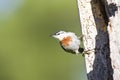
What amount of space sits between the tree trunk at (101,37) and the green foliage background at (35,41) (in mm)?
12634

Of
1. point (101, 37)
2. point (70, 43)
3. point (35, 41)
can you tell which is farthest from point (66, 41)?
point (35, 41)

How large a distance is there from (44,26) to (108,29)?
13931mm

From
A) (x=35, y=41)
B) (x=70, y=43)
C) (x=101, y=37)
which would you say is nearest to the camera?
(x=101, y=37)

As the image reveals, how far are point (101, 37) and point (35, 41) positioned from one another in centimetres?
1357

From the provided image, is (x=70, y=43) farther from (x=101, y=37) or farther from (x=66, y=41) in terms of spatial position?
(x=101, y=37)

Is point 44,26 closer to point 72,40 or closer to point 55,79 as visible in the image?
point 55,79

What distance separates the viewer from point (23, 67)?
66.3 feet

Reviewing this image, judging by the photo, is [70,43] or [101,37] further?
[70,43]

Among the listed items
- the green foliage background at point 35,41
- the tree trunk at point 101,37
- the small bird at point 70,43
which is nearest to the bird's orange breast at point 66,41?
the small bird at point 70,43

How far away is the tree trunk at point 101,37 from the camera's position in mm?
6102

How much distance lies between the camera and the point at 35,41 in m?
20.2

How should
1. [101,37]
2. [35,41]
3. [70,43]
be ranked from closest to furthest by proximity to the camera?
[101,37] < [70,43] < [35,41]

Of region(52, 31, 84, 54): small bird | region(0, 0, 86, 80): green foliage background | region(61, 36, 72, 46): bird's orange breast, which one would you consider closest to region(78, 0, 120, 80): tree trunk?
region(52, 31, 84, 54): small bird

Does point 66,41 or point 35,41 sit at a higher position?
point 35,41
